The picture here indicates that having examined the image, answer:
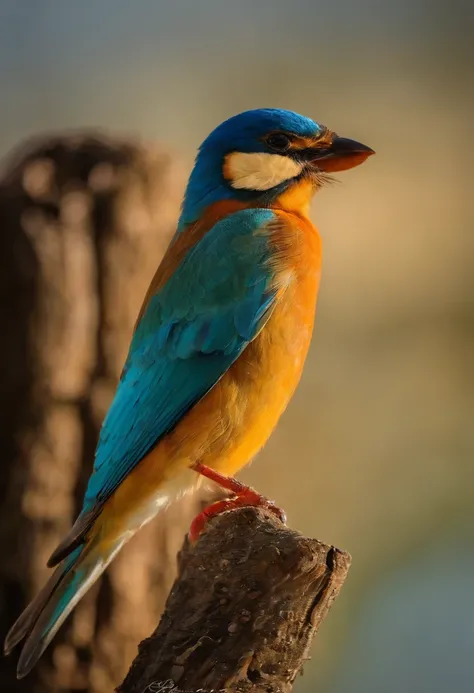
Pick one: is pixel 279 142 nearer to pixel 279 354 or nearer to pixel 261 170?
pixel 261 170

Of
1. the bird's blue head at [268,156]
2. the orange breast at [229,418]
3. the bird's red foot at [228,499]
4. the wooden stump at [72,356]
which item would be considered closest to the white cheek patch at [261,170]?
the bird's blue head at [268,156]

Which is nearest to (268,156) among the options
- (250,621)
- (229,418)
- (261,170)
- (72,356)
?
(261,170)

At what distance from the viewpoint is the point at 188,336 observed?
12.6 feet

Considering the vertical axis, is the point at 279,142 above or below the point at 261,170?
above

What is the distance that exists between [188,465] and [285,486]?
3334 millimetres

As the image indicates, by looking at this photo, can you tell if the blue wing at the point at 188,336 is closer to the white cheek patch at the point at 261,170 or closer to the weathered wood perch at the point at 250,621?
the white cheek patch at the point at 261,170

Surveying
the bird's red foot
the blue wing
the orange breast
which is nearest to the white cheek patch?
the blue wing

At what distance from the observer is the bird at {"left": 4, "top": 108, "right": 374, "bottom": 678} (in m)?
3.62

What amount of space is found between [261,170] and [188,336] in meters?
0.72

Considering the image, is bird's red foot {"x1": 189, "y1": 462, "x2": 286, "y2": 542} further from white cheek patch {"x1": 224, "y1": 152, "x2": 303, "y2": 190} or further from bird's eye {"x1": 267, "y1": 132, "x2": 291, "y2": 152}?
bird's eye {"x1": 267, "y1": 132, "x2": 291, "y2": 152}

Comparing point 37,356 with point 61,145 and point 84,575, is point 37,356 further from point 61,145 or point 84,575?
point 84,575

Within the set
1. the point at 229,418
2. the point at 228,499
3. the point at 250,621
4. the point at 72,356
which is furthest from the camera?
the point at 72,356

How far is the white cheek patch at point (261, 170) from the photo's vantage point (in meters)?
4.11

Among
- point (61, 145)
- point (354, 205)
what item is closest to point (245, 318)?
point (61, 145)
